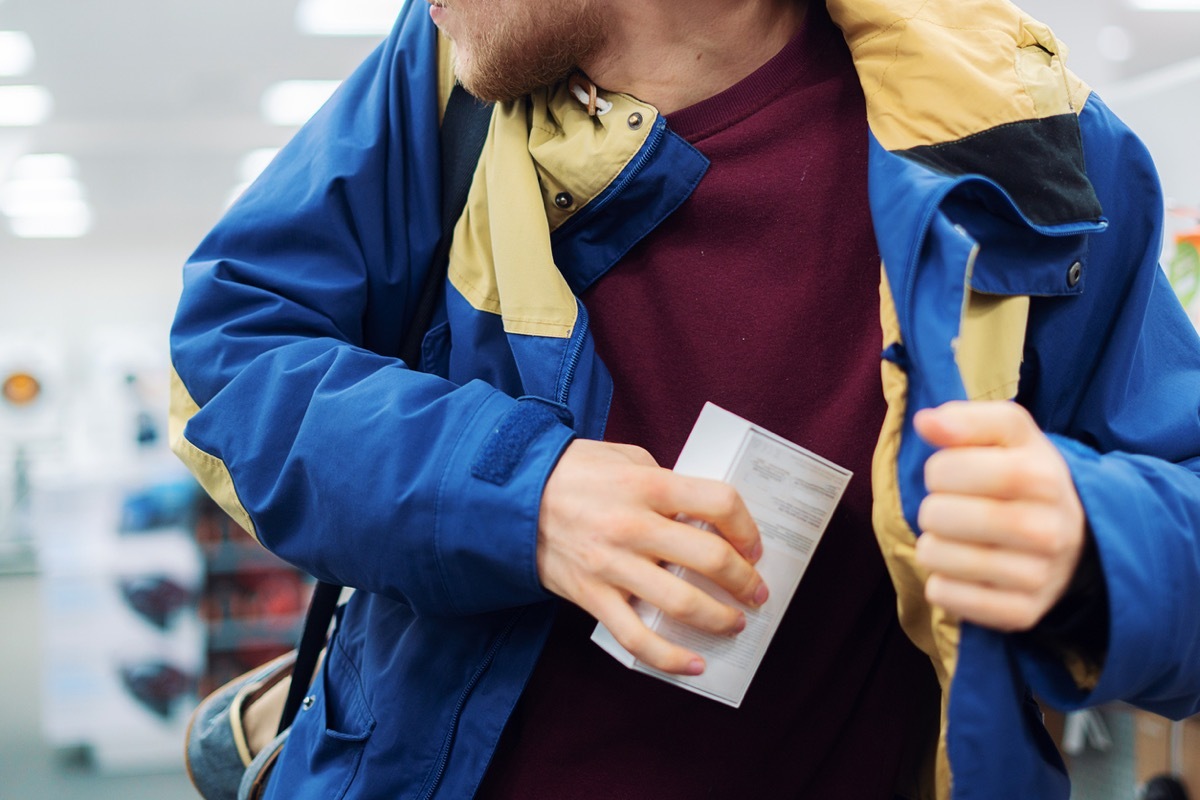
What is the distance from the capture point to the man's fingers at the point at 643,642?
0.68 metres

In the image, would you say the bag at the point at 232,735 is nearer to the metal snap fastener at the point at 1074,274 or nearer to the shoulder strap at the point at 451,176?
the shoulder strap at the point at 451,176

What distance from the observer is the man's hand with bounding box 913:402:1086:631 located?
1.89 feet

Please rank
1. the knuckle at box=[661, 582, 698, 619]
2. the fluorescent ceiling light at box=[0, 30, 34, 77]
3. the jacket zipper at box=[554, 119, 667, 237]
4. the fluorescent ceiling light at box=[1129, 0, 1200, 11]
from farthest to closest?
the fluorescent ceiling light at box=[1129, 0, 1200, 11]
the fluorescent ceiling light at box=[0, 30, 34, 77]
the jacket zipper at box=[554, 119, 667, 237]
the knuckle at box=[661, 582, 698, 619]

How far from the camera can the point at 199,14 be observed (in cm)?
413

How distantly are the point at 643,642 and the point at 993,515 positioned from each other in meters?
0.25

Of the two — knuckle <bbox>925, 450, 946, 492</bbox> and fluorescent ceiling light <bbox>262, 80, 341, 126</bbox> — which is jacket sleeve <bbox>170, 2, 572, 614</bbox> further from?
fluorescent ceiling light <bbox>262, 80, 341, 126</bbox>

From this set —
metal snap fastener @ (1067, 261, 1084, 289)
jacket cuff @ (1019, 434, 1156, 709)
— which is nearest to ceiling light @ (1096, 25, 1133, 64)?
metal snap fastener @ (1067, 261, 1084, 289)

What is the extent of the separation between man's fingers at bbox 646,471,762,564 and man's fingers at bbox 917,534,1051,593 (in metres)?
0.15

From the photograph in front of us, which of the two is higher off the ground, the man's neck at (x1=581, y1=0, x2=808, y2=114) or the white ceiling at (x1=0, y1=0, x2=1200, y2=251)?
the man's neck at (x1=581, y1=0, x2=808, y2=114)

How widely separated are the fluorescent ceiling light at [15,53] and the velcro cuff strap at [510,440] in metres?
4.26

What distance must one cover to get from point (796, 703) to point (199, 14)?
4241 mm

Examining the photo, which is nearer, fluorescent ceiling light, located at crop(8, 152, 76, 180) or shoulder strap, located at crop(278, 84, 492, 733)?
shoulder strap, located at crop(278, 84, 492, 733)

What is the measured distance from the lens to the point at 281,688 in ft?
3.98

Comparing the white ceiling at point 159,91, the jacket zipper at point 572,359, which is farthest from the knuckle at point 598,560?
the white ceiling at point 159,91
